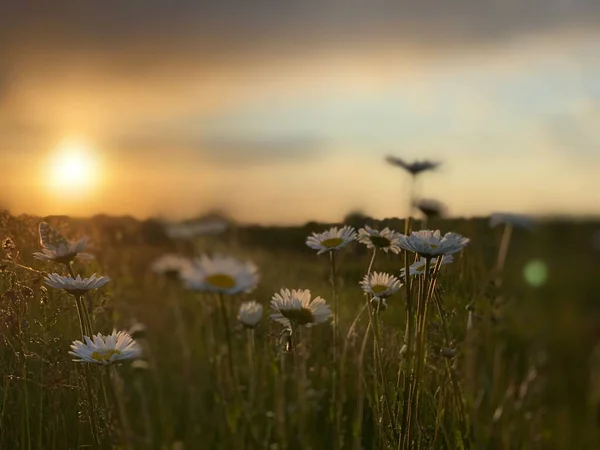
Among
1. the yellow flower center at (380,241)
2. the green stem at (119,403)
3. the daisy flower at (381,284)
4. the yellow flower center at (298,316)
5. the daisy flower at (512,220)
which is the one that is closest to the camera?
the green stem at (119,403)

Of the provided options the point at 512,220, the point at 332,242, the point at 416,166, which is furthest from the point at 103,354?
the point at 512,220

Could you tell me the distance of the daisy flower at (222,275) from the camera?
3.73 feet

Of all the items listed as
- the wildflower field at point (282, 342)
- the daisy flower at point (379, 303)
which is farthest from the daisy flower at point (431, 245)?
the daisy flower at point (379, 303)

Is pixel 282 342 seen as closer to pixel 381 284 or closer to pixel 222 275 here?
pixel 381 284

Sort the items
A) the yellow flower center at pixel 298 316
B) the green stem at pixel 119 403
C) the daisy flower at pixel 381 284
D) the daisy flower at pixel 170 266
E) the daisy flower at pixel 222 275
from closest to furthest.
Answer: the daisy flower at pixel 222 275
the green stem at pixel 119 403
the yellow flower center at pixel 298 316
the daisy flower at pixel 381 284
the daisy flower at pixel 170 266

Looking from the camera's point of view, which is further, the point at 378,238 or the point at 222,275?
the point at 378,238

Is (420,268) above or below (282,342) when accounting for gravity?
above

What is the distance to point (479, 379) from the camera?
246 cm

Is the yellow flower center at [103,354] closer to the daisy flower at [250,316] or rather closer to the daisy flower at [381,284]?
the daisy flower at [250,316]

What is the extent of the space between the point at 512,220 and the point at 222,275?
1.37 metres

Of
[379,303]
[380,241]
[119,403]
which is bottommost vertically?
[119,403]

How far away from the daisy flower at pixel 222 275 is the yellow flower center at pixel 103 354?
341mm

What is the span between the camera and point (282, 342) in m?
1.66

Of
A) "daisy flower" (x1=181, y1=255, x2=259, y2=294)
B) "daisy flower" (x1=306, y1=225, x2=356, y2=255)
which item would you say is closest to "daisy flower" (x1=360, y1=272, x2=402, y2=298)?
"daisy flower" (x1=306, y1=225, x2=356, y2=255)
